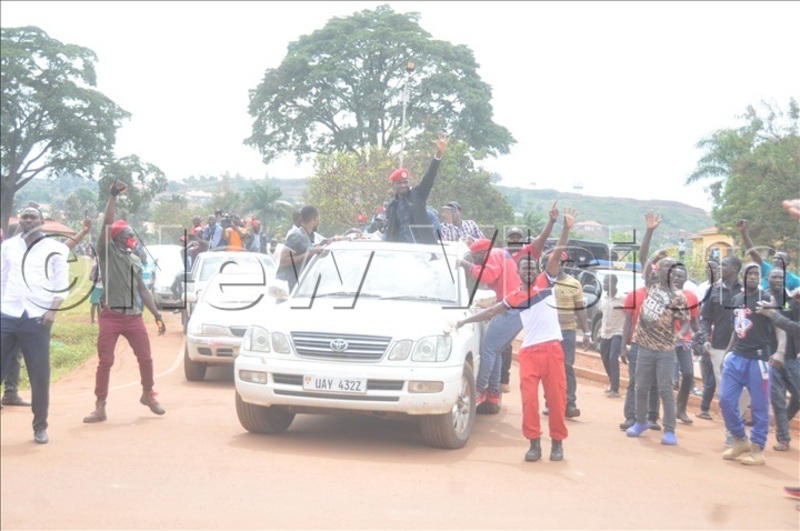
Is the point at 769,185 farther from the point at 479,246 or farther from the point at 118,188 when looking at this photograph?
the point at 118,188

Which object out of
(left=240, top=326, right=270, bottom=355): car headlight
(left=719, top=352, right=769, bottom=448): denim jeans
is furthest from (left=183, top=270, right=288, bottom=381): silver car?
(left=719, top=352, right=769, bottom=448): denim jeans

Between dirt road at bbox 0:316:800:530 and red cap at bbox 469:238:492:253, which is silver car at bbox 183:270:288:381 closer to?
dirt road at bbox 0:316:800:530

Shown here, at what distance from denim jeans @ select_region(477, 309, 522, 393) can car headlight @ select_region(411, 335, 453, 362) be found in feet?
5.49

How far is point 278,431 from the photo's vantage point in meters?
8.80

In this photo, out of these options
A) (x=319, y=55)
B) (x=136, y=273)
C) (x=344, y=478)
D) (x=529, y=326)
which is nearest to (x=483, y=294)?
(x=529, y=326)

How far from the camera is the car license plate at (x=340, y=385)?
788cm

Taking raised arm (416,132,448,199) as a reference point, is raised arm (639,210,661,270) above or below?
below

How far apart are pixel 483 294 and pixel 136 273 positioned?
133 inches

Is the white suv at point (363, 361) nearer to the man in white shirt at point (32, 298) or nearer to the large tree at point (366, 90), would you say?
the man in white shirt at point (32, 298)

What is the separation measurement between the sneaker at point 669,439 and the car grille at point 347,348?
3.48m

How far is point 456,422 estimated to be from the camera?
8.36 metres

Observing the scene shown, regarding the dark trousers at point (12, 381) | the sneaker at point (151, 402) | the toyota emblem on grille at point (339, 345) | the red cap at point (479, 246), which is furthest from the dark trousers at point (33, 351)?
the red cap at point (479, 246)

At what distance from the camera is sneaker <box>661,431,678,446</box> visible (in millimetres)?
9602

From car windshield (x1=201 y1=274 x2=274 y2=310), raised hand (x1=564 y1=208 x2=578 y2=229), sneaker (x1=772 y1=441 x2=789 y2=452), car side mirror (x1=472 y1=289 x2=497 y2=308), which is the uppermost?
raised hand (x1=564 y1=208 x2=578 y2=229)
